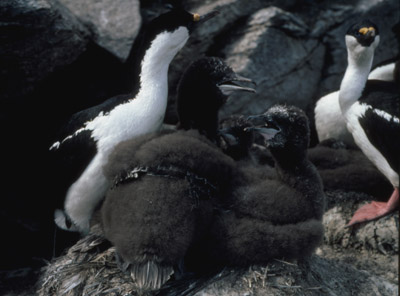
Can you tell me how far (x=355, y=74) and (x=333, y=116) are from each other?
0.75 meters

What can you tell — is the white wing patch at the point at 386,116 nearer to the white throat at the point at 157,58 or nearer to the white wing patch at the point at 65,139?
the white throat at the point at 157,58

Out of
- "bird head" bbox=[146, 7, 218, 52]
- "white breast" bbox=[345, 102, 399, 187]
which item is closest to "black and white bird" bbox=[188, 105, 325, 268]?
"bird head" bbox=[146, 7, 218, 52]

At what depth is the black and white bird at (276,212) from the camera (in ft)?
8.60

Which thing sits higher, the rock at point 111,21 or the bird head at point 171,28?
the bird head at point 171,28

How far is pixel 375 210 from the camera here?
3.99 metres

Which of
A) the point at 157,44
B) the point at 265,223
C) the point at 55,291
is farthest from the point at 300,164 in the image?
the point at 55,291

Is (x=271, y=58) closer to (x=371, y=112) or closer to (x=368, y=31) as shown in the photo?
(x=368, y=31)

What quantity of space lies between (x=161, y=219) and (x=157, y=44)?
4.51 ft

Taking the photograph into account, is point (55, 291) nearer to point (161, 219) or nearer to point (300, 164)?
point (161, 219)

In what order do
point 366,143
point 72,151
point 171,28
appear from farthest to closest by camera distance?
point 366,143 < point 171,28 < point 72,151

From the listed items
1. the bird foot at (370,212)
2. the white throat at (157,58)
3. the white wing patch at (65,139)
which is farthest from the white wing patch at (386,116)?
the white wing patch at (65,139)

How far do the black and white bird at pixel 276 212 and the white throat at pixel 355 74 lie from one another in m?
1.49

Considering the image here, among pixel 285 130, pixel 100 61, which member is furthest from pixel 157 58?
pixel 100 61

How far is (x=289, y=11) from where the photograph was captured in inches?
217
